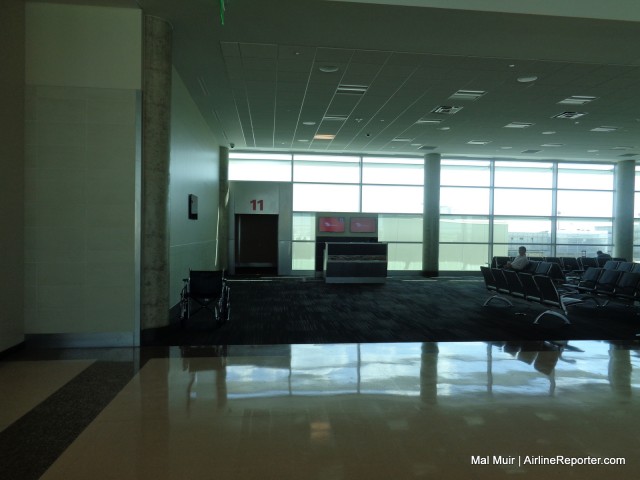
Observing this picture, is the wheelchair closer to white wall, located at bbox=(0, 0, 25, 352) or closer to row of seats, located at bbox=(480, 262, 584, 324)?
white wall, located at bbox=(0, 0, 25, 352)

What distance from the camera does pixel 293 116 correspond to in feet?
36.9

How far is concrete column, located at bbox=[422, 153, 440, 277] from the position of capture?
16.2 metres

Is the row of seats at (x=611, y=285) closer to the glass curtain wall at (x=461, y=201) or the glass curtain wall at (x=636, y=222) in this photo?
the glass curtain wall at (x=461, y=201)

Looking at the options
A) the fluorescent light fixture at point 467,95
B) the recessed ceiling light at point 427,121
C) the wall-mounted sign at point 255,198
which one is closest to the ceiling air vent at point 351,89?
the fluorescent light fixture at point 467,95

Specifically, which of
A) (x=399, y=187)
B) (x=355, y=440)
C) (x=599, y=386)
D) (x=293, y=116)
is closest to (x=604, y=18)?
(x=599, y=386)

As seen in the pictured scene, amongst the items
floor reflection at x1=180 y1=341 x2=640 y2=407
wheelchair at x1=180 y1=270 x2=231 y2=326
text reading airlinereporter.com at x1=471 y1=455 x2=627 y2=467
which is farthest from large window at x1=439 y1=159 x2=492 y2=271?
text reading airlinereporter.com at x1=471 y1=455 x2=627 y2=467

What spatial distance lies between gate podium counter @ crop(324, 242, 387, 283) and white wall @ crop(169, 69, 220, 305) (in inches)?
139

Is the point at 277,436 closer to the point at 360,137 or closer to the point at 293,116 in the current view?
the point at 293,116

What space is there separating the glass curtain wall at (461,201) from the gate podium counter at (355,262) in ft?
9.48

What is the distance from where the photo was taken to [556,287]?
8.14 m

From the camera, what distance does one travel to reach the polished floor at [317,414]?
2.82 meters

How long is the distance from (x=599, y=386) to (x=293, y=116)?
8.79 m

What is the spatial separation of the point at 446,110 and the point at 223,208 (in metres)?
7.94

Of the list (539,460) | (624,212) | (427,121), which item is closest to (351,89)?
(427,121)
